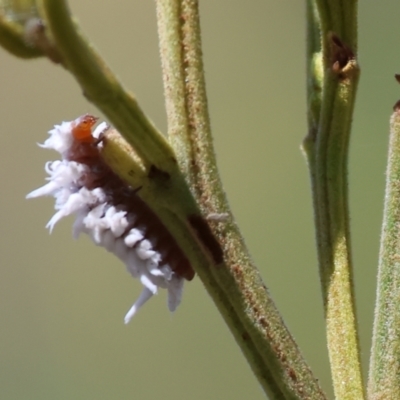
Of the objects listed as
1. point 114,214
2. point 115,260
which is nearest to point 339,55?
point 114,214

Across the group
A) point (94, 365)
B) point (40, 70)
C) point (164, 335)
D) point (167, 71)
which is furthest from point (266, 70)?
point (167, 71)

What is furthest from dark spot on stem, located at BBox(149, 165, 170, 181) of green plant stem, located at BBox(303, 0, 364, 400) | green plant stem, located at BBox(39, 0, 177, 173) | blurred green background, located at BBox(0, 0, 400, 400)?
blurred green background, located at BBox(0, 0, 400, 400)

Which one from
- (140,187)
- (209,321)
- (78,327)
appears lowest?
(209,321)

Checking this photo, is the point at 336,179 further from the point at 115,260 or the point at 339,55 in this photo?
the point at 115,260

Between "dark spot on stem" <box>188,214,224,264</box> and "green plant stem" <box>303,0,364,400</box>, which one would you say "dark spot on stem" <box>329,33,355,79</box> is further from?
"dark spot on stem" <box>188,214,224,264</box>

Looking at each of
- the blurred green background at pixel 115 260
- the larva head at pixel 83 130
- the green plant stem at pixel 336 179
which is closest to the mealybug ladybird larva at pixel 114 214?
the larva head at pixel 83 130

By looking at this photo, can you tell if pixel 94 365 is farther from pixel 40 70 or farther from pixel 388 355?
pixel 388 355
